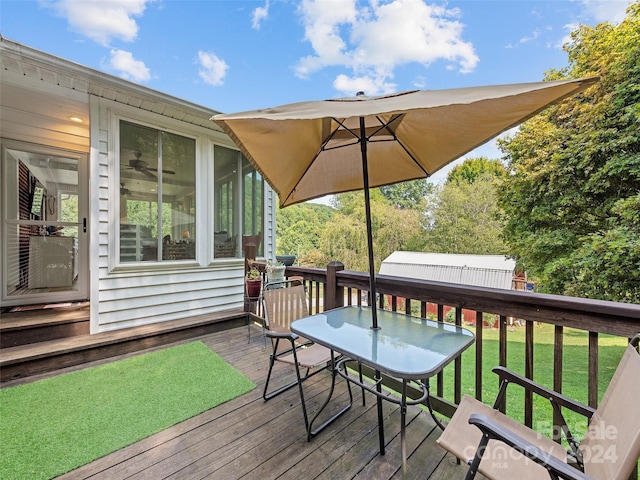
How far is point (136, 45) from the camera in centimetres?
843

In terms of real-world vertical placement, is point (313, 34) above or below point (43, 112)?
above

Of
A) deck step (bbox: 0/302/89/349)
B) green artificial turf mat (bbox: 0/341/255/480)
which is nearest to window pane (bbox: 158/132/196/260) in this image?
deck step (bbox: 0/302/89/349)

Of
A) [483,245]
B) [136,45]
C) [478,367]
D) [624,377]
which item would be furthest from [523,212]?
[136,45]

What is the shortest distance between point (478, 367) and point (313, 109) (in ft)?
6.63

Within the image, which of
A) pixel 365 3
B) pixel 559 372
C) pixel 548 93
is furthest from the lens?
pixel 365 3

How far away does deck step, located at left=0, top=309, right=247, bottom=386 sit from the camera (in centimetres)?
273

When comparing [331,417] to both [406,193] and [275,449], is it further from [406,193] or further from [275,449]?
[406,193]

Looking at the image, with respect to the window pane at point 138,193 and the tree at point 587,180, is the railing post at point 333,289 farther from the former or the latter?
the tree at point 587,180

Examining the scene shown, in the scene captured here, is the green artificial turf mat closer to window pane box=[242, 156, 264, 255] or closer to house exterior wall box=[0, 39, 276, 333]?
house exterior wall box=[0, 39, 276, 333]

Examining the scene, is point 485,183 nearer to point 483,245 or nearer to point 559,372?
point 483,245

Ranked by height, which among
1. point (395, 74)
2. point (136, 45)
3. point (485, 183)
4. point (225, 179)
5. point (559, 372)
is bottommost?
point (559, 372)

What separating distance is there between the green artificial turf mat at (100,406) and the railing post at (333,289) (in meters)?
1.09

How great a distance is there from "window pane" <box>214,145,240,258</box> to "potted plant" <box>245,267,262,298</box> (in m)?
0.94

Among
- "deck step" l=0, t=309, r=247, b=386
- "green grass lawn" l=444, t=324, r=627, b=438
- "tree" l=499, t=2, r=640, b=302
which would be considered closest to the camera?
"deck step" l=0, t=309, r=247, b=386
